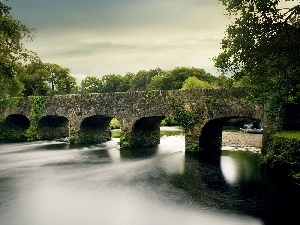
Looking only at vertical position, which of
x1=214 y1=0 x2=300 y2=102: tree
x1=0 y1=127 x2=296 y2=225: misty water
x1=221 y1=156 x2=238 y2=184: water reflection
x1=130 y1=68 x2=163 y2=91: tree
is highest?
x1=130 y1=68 x2=163 y2=91: tree

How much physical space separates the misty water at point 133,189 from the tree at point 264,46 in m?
5.19

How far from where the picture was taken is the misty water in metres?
11.7

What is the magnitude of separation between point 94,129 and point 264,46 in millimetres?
22455

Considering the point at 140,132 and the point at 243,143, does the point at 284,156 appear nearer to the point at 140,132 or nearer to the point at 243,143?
the point at 140,132

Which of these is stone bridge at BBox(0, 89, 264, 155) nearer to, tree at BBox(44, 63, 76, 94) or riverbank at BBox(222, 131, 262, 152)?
riverbank at BBox(222, 131, 262, 152)

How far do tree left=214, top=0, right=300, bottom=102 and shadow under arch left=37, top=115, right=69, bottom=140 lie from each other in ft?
82.9

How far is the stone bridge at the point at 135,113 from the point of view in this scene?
21.1 meters

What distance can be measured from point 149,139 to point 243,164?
10.2m

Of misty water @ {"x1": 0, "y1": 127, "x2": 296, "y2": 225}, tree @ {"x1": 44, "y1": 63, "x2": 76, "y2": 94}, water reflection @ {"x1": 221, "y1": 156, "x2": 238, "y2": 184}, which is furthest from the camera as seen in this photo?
tree @ {"x1": 44, "y1": 63, "x2": 76, "y2": 94}

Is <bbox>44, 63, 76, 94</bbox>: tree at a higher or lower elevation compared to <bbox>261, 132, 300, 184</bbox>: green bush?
higher

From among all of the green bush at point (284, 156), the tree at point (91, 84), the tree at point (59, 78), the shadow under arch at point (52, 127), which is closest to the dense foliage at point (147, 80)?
the tree at point (91, 84)

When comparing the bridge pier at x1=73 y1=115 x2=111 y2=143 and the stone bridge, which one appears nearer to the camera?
the stone bridge

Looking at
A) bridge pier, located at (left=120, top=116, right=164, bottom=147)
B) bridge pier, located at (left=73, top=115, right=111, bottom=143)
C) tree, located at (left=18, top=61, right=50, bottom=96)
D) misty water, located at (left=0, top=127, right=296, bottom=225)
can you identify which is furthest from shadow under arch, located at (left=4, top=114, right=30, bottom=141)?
tree, located at (left=18, top=61, right=50, bottom=96)

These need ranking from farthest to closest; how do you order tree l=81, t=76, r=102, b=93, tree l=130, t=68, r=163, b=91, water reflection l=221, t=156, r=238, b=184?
tree l=81, t=76, r=102, b=93 → tree l=130, t=68, r=163, b=91 → water reflection l=221, t=156, r=238, b=184
